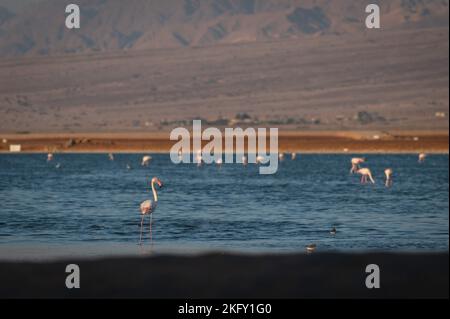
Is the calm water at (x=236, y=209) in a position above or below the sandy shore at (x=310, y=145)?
below

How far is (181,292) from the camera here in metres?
9.27

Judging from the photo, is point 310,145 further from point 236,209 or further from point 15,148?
point 236,209

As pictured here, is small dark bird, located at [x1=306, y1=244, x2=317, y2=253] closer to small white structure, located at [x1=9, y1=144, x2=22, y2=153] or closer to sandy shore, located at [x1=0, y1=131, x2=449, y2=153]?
sandy shore, located at [x1=0, y1=131, x2=449, y2=153]

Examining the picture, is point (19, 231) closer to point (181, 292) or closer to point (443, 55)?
point (181, 292)

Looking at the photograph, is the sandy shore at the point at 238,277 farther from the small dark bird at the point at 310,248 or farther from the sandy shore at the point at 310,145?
the sandy shore at the point at 310,145

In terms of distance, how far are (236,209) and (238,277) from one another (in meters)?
12.3

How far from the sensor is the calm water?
16438mm

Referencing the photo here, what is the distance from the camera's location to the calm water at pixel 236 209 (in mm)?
16438

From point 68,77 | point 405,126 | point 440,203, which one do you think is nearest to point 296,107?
point 405,126

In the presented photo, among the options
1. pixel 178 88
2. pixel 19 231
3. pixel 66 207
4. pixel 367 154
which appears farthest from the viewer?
pixel 178 88

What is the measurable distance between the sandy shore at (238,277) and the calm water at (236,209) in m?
4.10

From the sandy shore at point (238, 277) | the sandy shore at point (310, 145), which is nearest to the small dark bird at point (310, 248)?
the sandy shore at point (238, 277)

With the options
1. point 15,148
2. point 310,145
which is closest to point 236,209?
point 310,145
